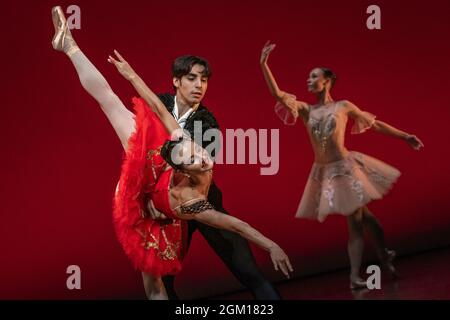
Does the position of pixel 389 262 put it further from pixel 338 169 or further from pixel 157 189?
pixel 157 189

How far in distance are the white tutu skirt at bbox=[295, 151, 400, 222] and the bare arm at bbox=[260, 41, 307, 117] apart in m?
0.31

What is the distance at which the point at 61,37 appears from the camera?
Answer: 3.56m

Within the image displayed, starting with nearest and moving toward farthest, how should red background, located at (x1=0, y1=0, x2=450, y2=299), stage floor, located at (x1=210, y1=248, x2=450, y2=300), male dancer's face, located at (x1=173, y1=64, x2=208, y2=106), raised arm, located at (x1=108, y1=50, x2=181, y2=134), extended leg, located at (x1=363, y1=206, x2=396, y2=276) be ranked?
raised arm, located at (x1=108, y1=50, x2=181, y2=134) < male dancer's face, located at (x1=173, y1=64, x2=208, y2=106) < stage floor, located at (x1=210, y1=248, x2=450, y2=300) < red background, located at (x1=0, y1=0, x2=450, y2=299) < extended leg, located at (x1=363, y1=206, x2=396, y2=276)

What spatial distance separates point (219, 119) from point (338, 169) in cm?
70

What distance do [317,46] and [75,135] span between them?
1.50 m

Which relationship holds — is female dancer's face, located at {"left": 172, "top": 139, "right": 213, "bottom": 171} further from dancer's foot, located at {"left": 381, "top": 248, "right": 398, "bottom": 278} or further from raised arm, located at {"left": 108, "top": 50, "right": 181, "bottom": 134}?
dancer's foot, located at {"left": 381, "top": 248, "right": 398, "bottom": 278}

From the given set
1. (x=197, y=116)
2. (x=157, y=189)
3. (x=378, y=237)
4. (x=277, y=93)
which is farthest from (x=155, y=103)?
(x=378, y=237)

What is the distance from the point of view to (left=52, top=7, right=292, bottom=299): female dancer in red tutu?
3.16 metres

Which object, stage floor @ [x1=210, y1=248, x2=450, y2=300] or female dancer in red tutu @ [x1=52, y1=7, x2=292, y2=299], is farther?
stage floor @ [x1=210, y1=248, x2=450, y2=300]

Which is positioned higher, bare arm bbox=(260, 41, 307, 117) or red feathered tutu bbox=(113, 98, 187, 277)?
Answer: bare arm bbox=(260, 41, 307, 117)

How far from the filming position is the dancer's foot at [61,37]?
11.6 ft

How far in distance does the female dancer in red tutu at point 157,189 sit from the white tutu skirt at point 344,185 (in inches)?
37.5

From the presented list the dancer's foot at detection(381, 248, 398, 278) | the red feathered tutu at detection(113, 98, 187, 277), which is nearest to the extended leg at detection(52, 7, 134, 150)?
the red feathered tutu at detection(113, 98, 187, 277)

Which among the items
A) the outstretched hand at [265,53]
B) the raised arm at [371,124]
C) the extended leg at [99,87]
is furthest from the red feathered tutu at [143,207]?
the raised arm at [371,124]
